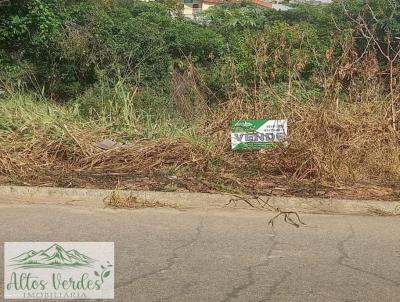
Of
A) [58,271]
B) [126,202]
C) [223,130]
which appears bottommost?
[126,202]

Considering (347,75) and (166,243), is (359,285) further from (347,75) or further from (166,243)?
(347,75)

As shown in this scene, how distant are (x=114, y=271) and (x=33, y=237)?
1201mm

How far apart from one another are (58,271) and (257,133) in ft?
13.4

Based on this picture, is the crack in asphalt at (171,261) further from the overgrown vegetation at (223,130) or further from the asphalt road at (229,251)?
the overgrown vegetation at (223,130)

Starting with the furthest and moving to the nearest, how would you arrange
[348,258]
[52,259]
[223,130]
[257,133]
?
[223,130] → [257,133] → [348,258] → [52,259]

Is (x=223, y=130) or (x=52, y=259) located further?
(x=223, y=130)

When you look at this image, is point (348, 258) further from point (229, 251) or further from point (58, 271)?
point (58, 271)

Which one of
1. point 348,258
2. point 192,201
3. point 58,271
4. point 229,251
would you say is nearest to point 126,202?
point 192,201

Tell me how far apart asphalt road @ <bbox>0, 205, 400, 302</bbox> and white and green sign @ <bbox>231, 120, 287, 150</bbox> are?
5.34 feet

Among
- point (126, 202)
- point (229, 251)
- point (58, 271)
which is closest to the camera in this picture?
point (58, 271)

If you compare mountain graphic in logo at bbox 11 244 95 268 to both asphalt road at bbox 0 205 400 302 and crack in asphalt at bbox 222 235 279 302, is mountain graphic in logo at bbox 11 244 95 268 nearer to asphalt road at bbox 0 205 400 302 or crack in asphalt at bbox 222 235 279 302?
asphalt road at bbox 0 205 400 302

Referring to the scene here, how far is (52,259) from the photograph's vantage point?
4863 mm

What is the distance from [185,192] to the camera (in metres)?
6.76

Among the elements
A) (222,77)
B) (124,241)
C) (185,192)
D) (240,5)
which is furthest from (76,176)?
(240,5)
